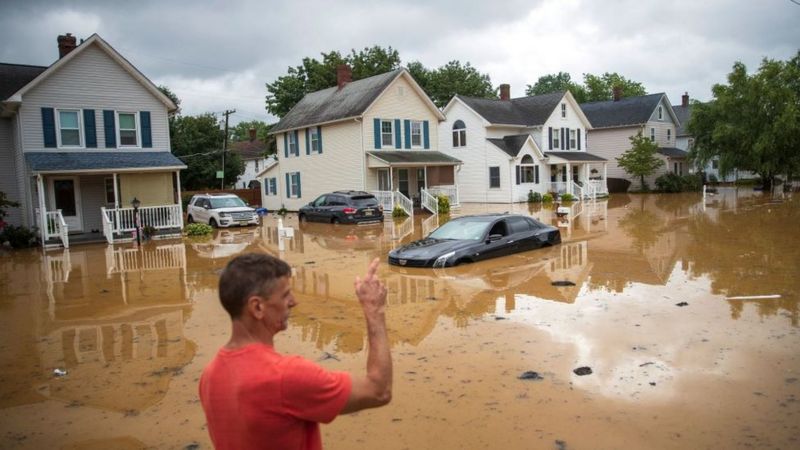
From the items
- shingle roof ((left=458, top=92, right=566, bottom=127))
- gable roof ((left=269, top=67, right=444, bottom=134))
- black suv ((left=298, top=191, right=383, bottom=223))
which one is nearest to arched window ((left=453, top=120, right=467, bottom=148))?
shingle roof ((left=458, top=92, right=566, bottom=127))

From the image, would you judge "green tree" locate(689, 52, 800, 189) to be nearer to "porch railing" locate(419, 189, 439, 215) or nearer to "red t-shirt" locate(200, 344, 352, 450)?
"porch railing" locate(419, 189, 439, 215)

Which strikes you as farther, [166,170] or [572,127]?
[572,127]

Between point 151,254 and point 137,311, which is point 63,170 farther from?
point 137,311

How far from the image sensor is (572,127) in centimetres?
4538

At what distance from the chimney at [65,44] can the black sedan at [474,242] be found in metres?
19.2

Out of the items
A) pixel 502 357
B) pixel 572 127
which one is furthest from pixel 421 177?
pixel 502 357

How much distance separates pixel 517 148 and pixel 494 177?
2.45 meters

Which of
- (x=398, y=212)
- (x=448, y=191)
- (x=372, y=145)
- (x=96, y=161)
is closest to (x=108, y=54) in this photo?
(x=96, y=161)

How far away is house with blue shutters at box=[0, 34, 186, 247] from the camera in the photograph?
897 inches

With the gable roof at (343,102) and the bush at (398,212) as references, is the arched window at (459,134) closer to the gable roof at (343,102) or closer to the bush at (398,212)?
the gable roof at (343,102)

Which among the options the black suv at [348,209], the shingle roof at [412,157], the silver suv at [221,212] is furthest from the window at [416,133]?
the silver suv at [221,212]

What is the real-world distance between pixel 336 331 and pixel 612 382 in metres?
4.05

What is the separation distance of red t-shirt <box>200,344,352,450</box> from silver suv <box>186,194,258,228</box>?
1013 inches

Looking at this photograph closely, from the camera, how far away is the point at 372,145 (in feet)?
109
